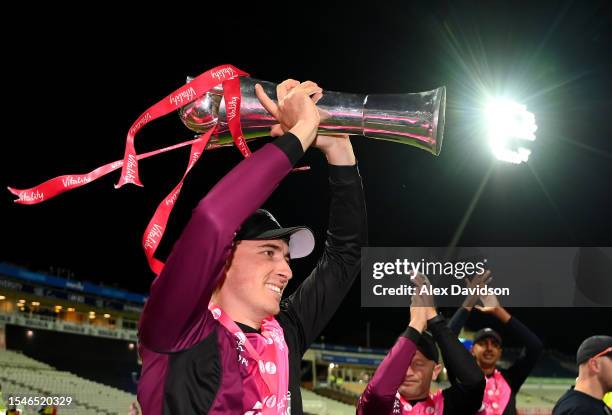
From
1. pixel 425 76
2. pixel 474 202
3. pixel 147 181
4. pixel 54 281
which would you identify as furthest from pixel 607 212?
pixel 54 281

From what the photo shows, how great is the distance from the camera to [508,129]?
60.3 feet

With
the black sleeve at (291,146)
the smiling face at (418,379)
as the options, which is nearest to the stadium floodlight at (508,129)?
the smiling face at (418,379)

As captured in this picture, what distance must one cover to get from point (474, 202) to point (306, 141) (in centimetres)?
2367

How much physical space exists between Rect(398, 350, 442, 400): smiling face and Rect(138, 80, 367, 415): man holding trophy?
75.1 inches

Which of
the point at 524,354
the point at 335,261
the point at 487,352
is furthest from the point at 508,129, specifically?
the point at 335,261

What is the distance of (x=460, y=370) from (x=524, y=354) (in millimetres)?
2265

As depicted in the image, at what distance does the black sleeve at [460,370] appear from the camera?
143 inches

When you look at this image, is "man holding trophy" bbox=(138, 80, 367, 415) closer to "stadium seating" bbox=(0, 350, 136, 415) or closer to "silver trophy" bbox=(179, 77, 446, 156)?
"silver trophy" bbox=(179, 77, 446, 156)

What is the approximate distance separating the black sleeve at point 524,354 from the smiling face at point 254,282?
383cm

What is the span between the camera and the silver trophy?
1.96 m

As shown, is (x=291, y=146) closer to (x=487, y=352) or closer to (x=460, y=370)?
(x=460, y=370)

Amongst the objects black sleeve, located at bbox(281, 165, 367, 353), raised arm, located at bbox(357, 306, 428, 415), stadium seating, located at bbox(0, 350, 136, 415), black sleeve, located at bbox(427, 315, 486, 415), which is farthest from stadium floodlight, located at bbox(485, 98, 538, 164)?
black sleeve, located at bbox(281, 165, 367, 353)

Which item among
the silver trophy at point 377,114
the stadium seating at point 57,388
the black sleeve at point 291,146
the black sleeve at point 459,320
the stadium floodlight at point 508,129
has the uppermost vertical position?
the stadium floodlight at point 508,129

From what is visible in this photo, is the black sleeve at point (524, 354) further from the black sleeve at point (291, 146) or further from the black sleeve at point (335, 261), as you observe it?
the black sleeve at point (291, 146)
